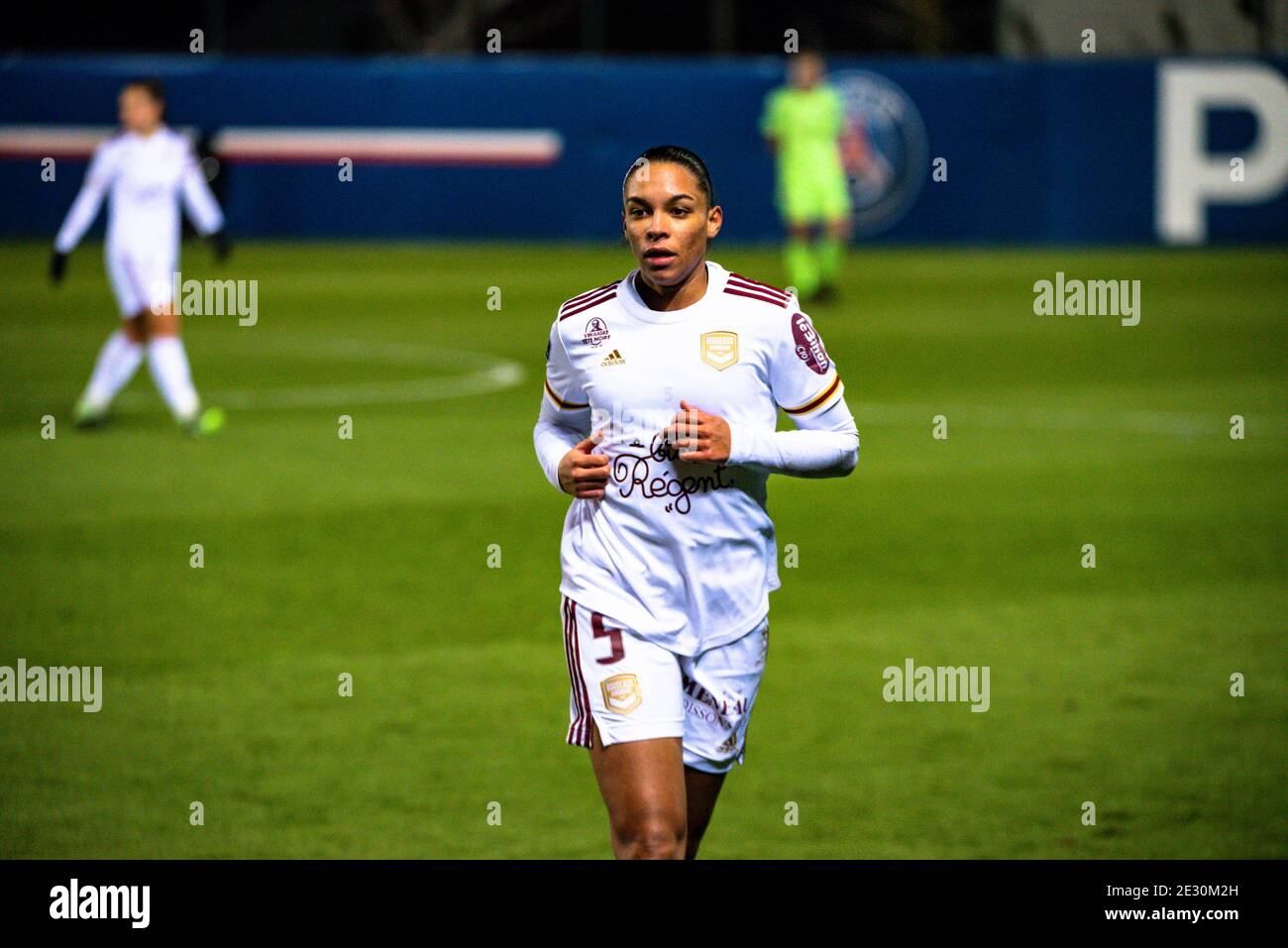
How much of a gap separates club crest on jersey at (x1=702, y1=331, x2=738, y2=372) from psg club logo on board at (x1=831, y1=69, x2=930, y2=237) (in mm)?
27532

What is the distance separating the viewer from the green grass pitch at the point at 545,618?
7.19 metres

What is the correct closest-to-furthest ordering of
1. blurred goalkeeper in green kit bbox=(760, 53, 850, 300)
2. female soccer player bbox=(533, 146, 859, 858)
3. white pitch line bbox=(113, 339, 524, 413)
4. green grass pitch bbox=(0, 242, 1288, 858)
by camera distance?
female soccer player bbox=(533, 146, 859, 858)
green grass pitch bbox=(0, 242, 1288, 858)
white pitch line bbox=(113, 339, 524, 413)
blurred goalkeeper in green kit bbox=(760, 53, 850, 300)

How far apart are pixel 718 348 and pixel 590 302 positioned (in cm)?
38

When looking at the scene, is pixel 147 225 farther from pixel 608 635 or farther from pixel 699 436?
pixel 699 436

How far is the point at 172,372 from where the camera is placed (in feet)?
49.5

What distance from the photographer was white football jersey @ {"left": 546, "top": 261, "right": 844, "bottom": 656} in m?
5.18

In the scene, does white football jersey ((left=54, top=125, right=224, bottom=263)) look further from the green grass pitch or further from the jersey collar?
the jersey collar

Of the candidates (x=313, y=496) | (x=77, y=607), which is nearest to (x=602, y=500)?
(x=77, y=607)

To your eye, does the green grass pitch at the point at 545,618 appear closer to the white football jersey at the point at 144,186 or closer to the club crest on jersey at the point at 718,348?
the white football jersey at the point at 144,186

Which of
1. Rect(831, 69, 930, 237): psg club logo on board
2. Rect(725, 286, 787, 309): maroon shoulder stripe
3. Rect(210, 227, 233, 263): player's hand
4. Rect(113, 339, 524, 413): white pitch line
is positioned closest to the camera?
Rect(725, 286, 787, 309): maroon shoulder stripe

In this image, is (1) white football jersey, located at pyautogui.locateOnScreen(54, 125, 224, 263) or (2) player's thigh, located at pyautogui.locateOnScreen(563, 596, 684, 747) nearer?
(2) player's thigh, located at pyautogui.locateOnScreen(563, 596, 684, 747)

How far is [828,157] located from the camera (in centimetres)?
2673

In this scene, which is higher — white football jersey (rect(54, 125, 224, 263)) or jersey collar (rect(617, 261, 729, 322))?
white football jersey (rect(54, 125, 224, 263))

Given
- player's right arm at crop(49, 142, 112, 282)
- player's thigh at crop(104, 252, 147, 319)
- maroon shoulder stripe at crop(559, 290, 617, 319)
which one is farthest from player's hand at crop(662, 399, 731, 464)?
player's thigh at crop(104, 252, 147, 319)
